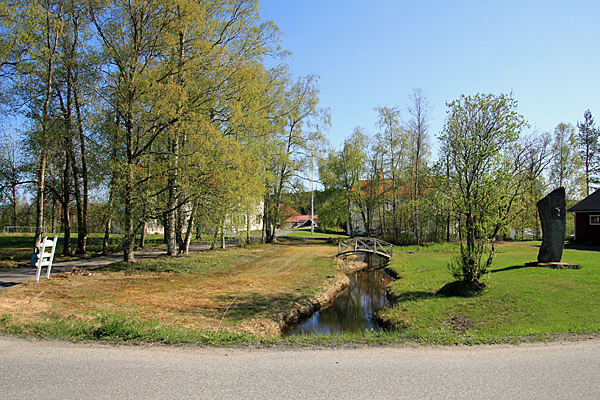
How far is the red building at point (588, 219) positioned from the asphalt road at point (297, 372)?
26207mm

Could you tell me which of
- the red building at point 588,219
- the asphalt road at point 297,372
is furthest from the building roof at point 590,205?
the asphalt road at point 297,372

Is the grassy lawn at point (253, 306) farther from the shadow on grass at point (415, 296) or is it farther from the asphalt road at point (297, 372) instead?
the asphalt road at point (297, 372)

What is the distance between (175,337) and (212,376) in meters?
2.12

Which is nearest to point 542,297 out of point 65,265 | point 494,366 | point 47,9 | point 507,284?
point 507,284

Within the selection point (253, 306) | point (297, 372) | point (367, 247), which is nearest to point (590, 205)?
point (367, 247)

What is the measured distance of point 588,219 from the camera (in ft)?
85.0

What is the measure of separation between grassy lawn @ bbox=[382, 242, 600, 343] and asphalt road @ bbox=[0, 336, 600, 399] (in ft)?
4.06

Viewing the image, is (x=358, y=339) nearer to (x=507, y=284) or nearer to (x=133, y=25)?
(x=507, y=284)

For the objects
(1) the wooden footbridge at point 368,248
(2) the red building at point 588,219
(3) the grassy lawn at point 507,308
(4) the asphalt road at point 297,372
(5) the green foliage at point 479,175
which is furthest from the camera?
(2) the red building at point 588,219

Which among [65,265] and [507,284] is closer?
[507,284]

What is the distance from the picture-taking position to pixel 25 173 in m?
17.7

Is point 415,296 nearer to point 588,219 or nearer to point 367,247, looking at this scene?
point 367,247

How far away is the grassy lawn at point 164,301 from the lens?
6.51 meters

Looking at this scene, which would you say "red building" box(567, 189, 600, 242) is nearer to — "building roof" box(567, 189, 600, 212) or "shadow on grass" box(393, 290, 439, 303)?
"building roof" box(567, 189, 600, 212)
